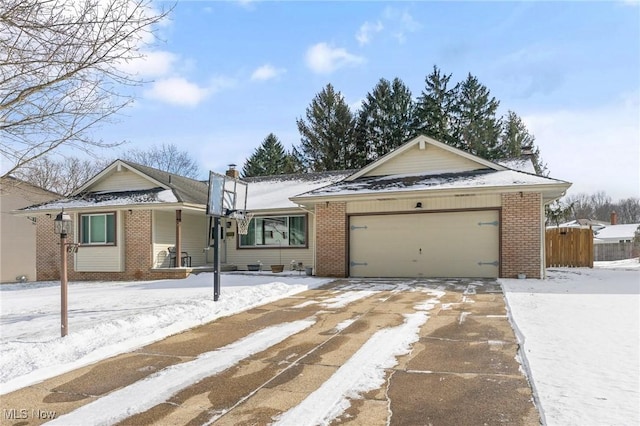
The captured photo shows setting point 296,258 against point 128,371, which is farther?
point 296,258

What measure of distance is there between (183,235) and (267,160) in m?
26.0

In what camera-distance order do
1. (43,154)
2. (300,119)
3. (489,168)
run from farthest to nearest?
(300,119)
(489,168)
(43,154)

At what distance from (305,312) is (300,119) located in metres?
29.6

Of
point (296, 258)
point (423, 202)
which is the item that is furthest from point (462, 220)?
point (296, 258)

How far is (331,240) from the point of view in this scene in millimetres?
14227

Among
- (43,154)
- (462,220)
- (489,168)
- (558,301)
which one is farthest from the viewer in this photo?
(489,168)

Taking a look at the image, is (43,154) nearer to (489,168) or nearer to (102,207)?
(102,207)

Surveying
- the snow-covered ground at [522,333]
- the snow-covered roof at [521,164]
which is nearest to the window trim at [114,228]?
the snow-covered ground at [522,333]

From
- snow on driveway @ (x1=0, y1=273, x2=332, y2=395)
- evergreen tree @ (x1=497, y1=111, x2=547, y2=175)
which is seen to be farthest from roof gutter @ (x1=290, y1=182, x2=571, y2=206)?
evergreen tree @ (x1=497, y1=111, x2=547, y2=175)

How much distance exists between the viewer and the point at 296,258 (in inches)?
676

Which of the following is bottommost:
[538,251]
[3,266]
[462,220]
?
[3,266]

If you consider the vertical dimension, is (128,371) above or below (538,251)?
below

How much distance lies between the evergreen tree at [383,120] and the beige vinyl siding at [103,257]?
2178 cm

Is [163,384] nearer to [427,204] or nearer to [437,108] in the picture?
[427,204]
